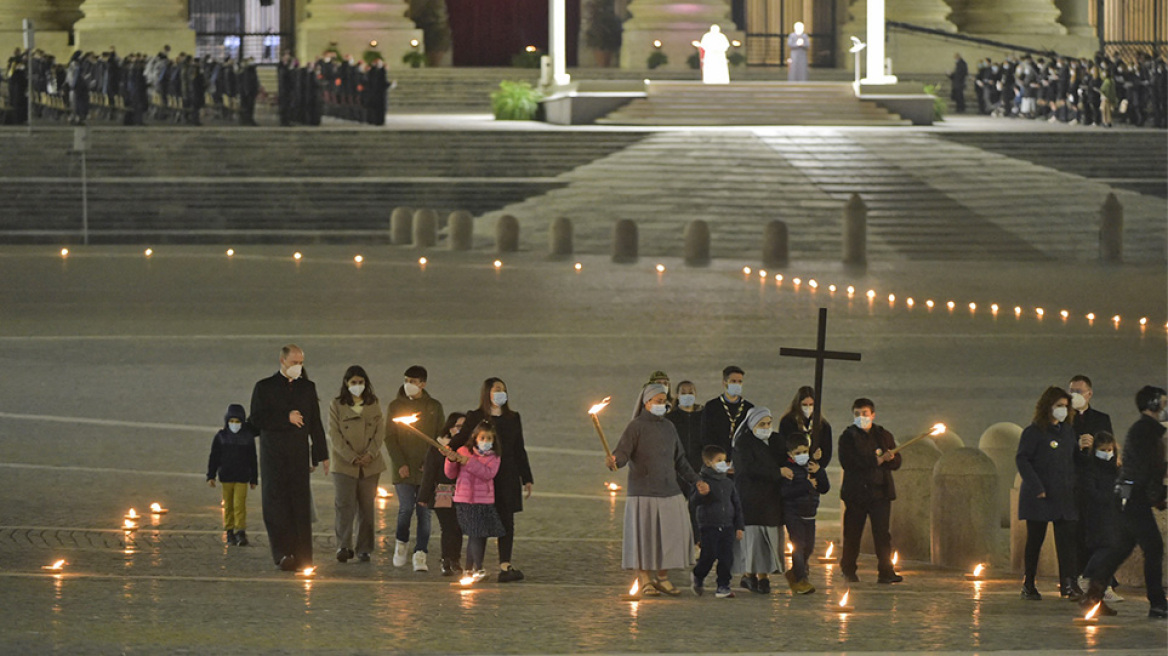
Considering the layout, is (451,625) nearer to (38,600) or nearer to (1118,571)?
(38,600)

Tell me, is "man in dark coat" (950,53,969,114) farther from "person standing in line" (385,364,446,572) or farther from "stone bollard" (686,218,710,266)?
"person standing in line" (385,364,446,572)

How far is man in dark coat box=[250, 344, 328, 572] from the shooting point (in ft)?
35.4

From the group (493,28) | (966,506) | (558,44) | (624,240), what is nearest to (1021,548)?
(966,506)

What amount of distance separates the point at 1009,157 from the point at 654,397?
26.6 m

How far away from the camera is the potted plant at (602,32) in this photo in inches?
2067

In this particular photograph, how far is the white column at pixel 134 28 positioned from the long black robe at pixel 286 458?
39290 millimetres

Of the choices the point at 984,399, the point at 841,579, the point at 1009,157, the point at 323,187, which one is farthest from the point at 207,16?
the point at 841,579

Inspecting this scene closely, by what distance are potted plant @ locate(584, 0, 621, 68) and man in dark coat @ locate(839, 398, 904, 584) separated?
42.1 meters

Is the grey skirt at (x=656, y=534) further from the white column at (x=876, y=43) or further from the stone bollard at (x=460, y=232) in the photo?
the white column at (x=876, y=43)

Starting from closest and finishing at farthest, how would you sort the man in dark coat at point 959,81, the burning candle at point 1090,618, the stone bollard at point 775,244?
the burning candle at point 1090,618, the stone bollard at point 775,244, the man in dark coat at point 959,81

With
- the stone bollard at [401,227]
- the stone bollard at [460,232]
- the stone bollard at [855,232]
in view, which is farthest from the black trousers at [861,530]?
the stone bollard at [401,227]

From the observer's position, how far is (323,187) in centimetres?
3397

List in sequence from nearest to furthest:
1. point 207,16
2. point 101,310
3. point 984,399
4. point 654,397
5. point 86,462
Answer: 1. point 654,397
2. point 86,462
3. point 984,399
4. point 101,310
5. point 207,16

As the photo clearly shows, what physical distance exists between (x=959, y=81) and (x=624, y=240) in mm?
19473
